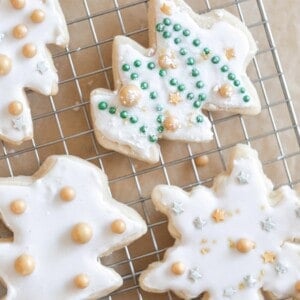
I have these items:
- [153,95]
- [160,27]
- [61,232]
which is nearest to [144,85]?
[153,95]

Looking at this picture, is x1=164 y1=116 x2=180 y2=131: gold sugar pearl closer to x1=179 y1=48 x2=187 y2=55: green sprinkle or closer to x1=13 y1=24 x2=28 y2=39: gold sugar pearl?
x1=179 y1=48 x2=187 y2=55: green sprinkle

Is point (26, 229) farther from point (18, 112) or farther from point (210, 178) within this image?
point (210, 178)

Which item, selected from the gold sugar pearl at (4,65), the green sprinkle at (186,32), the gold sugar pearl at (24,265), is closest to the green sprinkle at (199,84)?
the green sprinkle at (186,32)

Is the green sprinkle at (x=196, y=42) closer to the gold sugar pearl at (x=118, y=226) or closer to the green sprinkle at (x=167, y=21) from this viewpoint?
the green sprinkle at (x=167, y=21)

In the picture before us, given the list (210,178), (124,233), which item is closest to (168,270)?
(124,233)

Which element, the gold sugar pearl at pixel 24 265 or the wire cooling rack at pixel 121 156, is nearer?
the gold sugar pearl at pixel 24 265

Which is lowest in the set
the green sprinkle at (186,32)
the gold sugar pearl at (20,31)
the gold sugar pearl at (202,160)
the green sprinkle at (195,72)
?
the gold sugar pearl at (202,160)

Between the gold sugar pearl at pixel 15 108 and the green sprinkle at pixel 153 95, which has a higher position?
the gold sugar pearl at pixel 15 108
